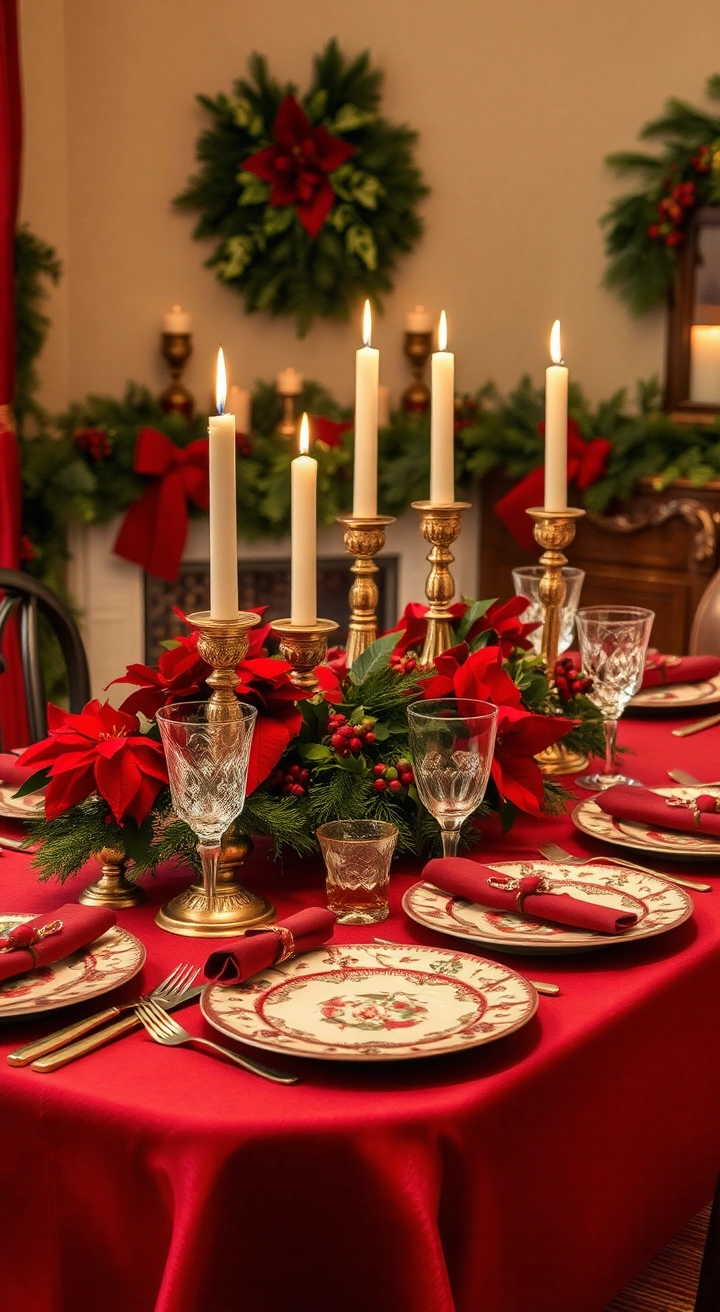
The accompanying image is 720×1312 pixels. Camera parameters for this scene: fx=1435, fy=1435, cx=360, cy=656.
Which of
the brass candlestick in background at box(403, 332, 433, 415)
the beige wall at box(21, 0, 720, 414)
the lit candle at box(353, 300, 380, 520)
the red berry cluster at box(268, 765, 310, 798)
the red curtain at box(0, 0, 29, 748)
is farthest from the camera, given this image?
the brass candlestick in background at box(403, 332, 433, 415)

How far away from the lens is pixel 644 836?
1.39 meters

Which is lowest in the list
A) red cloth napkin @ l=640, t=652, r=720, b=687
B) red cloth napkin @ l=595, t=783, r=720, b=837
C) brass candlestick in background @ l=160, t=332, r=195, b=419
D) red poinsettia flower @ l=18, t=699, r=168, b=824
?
red cloth napkin @ l=595, t=783, r=720, b=837

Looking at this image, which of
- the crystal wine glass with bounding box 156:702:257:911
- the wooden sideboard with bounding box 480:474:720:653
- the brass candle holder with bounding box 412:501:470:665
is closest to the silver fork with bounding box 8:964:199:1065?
the crystal wine glass with bounding box 156:702:257:911

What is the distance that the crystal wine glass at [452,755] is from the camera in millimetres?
1189

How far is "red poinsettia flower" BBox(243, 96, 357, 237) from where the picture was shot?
12.4 feet

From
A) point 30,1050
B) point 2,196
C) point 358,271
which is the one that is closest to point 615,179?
point 358,271

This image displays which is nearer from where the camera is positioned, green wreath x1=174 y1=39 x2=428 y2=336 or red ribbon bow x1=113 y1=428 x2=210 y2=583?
red ribbon bow x1=113 y1=428 x2=210 y2=583

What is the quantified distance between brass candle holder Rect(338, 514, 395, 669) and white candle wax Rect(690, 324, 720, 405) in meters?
2.33

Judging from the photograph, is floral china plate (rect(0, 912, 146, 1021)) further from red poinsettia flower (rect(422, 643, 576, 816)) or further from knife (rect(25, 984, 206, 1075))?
red poinsettia flower (rect(422, 643, 576, 816))

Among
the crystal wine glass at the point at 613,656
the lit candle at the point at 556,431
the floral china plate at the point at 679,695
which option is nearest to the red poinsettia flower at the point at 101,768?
the crystal wine glass at the point at 613,656

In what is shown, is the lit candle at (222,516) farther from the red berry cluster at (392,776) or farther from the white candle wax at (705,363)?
the white candle wax at (705,363)

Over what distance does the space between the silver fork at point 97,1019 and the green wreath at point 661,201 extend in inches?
118

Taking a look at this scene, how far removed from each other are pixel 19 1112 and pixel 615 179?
3.44m

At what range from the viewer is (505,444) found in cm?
373
